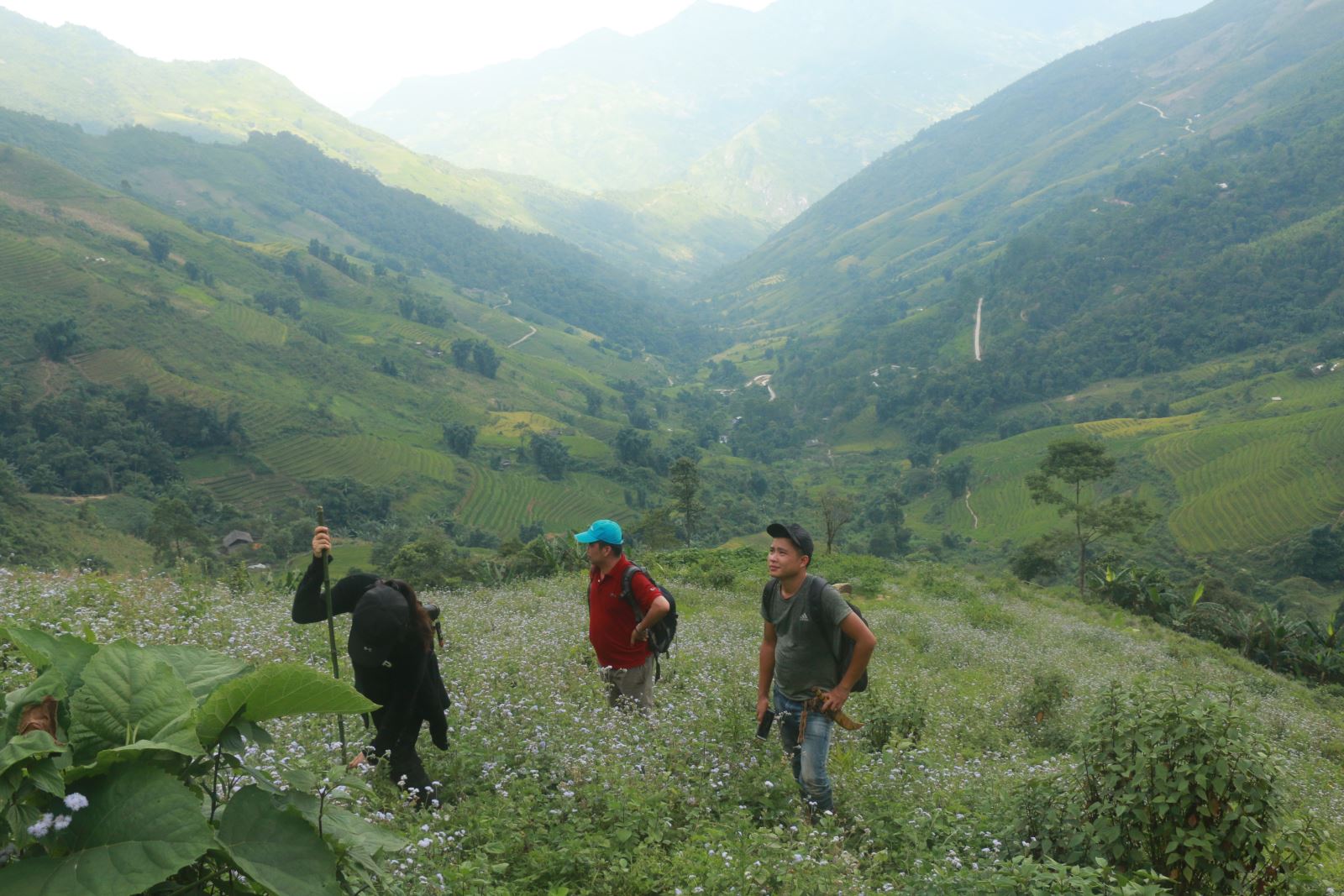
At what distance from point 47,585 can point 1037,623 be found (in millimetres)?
21772

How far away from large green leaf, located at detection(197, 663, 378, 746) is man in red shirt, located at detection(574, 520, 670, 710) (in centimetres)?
477

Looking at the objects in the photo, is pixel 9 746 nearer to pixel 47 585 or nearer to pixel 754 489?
pixel 47 585

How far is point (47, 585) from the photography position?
30.8ft

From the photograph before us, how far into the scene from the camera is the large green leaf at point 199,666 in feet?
7.20

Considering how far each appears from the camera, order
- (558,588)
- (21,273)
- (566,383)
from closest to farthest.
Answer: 1. (558,588)
2. (21,273)
3. (566,383)

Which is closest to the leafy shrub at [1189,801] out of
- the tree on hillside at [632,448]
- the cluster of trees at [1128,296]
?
the tree on hillside at [632,448]

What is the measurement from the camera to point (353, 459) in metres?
92.1

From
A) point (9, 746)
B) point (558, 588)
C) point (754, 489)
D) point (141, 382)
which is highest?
point (9, 746)

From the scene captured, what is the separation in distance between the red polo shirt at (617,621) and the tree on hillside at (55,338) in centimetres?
10381

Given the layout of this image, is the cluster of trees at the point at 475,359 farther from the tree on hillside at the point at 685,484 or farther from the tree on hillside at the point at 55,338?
the tree on hillside at the point at 685,484

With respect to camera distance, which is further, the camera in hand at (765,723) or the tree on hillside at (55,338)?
the tree on hillside at (55,338)

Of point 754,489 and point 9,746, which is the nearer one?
point 9,746

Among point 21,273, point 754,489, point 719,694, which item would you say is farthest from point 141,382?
point 719,694

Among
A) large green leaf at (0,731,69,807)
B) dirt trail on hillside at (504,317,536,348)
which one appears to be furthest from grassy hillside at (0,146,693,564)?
large green leaf at (0,731,69,807)
